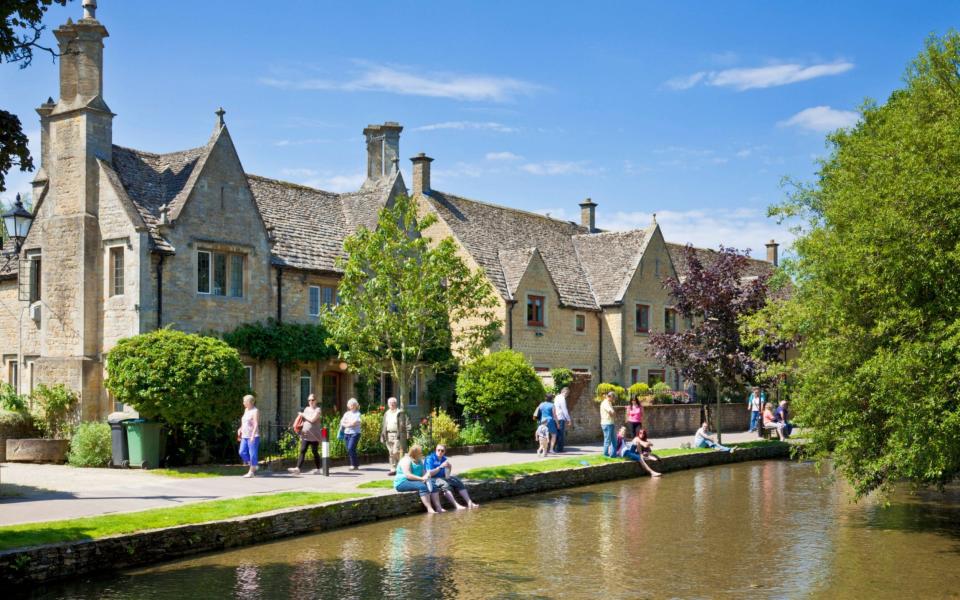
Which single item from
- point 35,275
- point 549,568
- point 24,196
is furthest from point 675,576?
point 24,196

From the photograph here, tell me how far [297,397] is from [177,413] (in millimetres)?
7345

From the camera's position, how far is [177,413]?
2225 cm

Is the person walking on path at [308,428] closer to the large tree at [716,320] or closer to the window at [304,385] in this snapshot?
the window at [304,385]

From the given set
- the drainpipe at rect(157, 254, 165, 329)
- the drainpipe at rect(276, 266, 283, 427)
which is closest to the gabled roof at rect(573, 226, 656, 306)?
the drainpipe at rect(276, 266, 283, 427)

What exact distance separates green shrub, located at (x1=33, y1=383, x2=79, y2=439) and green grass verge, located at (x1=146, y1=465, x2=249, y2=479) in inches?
179

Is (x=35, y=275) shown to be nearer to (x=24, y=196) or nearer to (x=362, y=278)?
(x=362, y=278)

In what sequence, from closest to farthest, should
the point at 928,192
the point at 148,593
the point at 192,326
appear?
the point at 148,593
the point at 928,192
the point at 192,326

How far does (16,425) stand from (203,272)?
6555 millimetres

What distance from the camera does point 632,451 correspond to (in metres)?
27.0

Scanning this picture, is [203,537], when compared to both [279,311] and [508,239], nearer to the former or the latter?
[279,311]

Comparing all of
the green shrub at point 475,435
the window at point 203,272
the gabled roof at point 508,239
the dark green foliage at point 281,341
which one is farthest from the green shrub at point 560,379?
the window at point 203,272

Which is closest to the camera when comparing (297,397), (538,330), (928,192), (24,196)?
(928,192)

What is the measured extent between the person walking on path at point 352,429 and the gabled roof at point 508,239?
15.2 metres

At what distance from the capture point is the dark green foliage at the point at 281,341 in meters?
27.7
